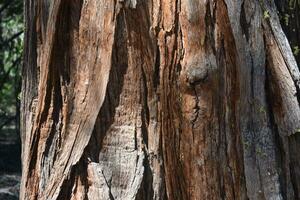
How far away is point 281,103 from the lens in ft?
10.1

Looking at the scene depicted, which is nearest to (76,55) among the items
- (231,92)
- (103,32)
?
(103,32)

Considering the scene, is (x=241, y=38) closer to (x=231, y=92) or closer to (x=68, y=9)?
(x=231, y=92)

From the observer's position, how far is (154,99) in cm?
287

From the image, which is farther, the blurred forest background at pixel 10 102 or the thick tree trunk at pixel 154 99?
the blurred forest background at pixel 10 102

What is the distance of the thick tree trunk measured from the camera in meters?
2.82

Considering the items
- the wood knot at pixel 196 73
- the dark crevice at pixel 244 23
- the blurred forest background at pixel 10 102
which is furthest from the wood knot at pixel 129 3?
the blurred forest background at pixel 10 102

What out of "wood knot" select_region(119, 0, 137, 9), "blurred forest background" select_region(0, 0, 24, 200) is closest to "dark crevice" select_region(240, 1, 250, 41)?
"wood knot" select_region(119, 0, 137, 9)

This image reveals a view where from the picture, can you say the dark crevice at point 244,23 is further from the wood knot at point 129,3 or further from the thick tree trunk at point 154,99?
the wood knot at point 129,3

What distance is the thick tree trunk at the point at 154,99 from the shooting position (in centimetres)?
282

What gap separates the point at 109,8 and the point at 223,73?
50 cm

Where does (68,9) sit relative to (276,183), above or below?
above

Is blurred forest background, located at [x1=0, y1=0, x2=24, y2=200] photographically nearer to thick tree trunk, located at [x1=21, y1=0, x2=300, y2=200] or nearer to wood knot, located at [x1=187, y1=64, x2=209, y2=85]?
thick tree trunk, located at [x1=21, y1=0, x2=300, y2=200]

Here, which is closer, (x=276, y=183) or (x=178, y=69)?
(x=178, y=69)

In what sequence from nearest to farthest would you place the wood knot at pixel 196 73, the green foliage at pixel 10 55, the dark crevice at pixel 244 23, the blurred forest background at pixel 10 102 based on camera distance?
the wood knot at pixel 196 73
the dark crevice at pixel 244 23
the blurred forest background at pixel 10 102
the green foliage at pixel 10 55
